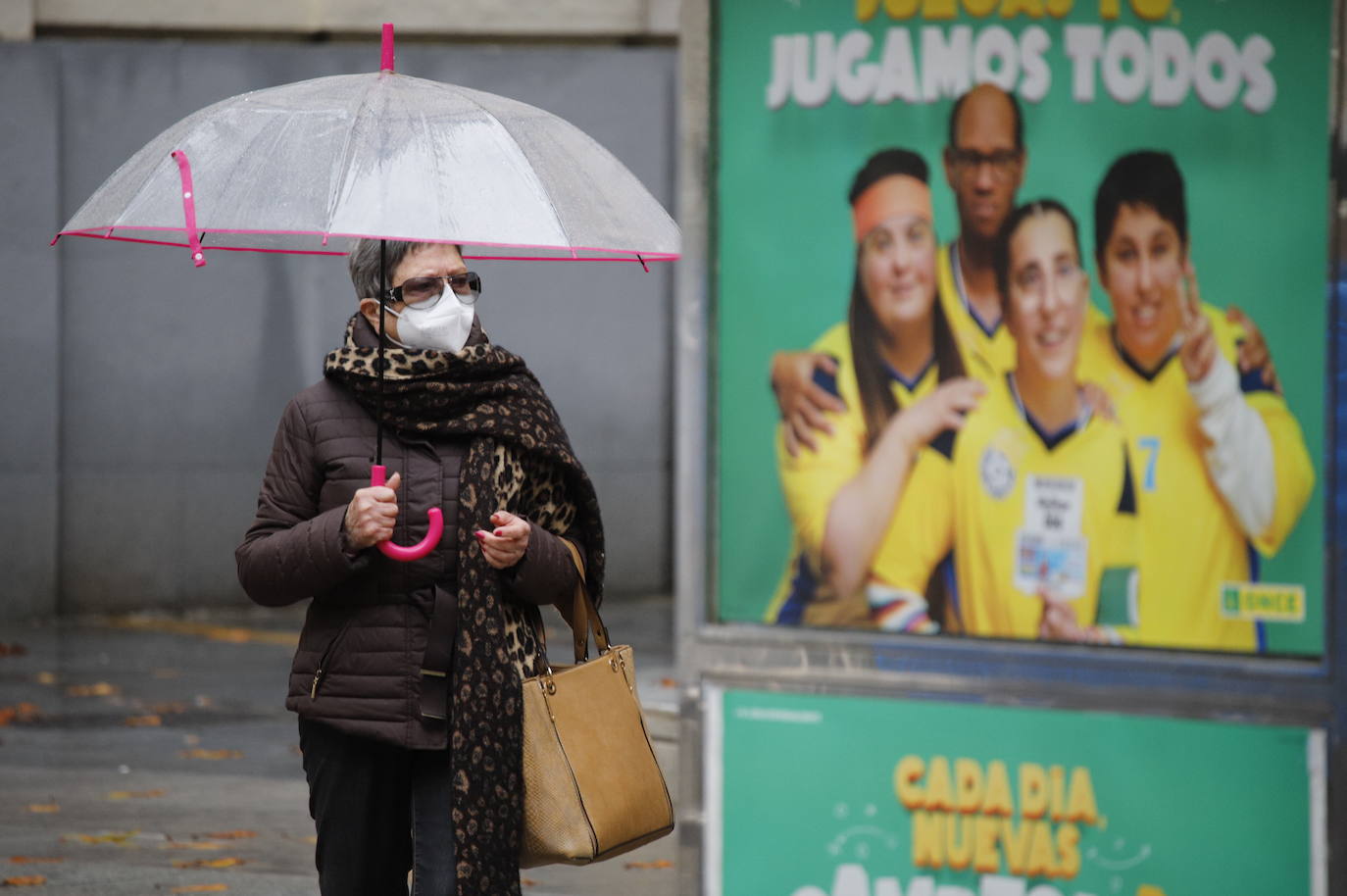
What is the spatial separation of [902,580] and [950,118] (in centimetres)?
79

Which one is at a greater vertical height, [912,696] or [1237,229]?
[1237,229]

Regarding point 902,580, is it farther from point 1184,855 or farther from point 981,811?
point 1184,855

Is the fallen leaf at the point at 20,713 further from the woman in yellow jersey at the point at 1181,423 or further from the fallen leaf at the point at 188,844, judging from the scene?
the woman in yellow jersey at the point at 1181,423

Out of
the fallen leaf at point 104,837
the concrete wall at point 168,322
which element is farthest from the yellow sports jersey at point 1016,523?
the concrete wall at point 168,322

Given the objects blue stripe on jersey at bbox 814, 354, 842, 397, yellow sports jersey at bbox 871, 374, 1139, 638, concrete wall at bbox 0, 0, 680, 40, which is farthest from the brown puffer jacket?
concrete wall at bbox 0, 0, 680, 40

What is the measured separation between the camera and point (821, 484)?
11.5 feet

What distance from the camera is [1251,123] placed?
3180 millimetres

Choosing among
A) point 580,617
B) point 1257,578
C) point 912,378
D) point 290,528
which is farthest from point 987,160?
point 290,528

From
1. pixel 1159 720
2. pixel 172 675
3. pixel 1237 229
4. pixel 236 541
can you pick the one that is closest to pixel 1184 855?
pixel 1159 720

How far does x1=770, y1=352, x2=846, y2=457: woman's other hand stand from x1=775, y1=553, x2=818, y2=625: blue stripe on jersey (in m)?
0.20

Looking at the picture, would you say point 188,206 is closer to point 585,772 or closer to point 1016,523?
point 585,772

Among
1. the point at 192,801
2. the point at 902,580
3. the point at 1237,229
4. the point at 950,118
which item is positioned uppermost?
the point at 950,118

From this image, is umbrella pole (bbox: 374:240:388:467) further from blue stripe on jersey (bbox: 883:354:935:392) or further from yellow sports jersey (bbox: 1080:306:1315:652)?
yellow sports jersey (bbox: 1080:306:1315:652)

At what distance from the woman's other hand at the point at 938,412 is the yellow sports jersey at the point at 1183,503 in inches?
8.0
